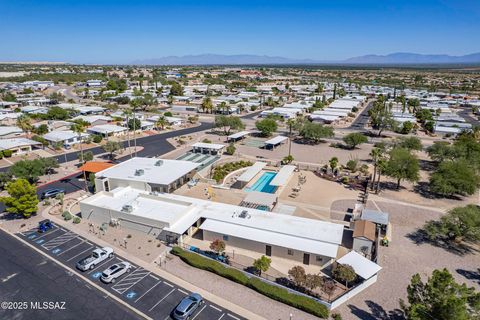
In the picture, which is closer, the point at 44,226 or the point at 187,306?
the point at 187,306

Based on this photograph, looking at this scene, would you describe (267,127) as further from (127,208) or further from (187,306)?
(187,306)

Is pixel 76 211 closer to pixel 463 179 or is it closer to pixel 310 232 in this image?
pixel 310 232

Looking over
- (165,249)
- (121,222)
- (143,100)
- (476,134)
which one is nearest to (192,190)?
(121,222)

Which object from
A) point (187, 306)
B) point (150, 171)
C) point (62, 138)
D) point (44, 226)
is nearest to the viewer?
point (187, 306)

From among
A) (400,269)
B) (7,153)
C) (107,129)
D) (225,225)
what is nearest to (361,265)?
(400,269)

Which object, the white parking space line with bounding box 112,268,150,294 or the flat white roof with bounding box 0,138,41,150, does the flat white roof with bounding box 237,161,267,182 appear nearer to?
the white parking space line with bounding box 112,268,150,294

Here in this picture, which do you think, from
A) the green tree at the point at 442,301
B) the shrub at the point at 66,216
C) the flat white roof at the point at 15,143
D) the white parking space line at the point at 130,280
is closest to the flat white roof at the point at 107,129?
the flat white roof at the point at 15,143

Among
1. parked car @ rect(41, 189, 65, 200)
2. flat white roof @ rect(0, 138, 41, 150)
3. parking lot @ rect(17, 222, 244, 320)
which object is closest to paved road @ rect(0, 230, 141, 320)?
parking lot @ rect(17, 222, 244, 320)
